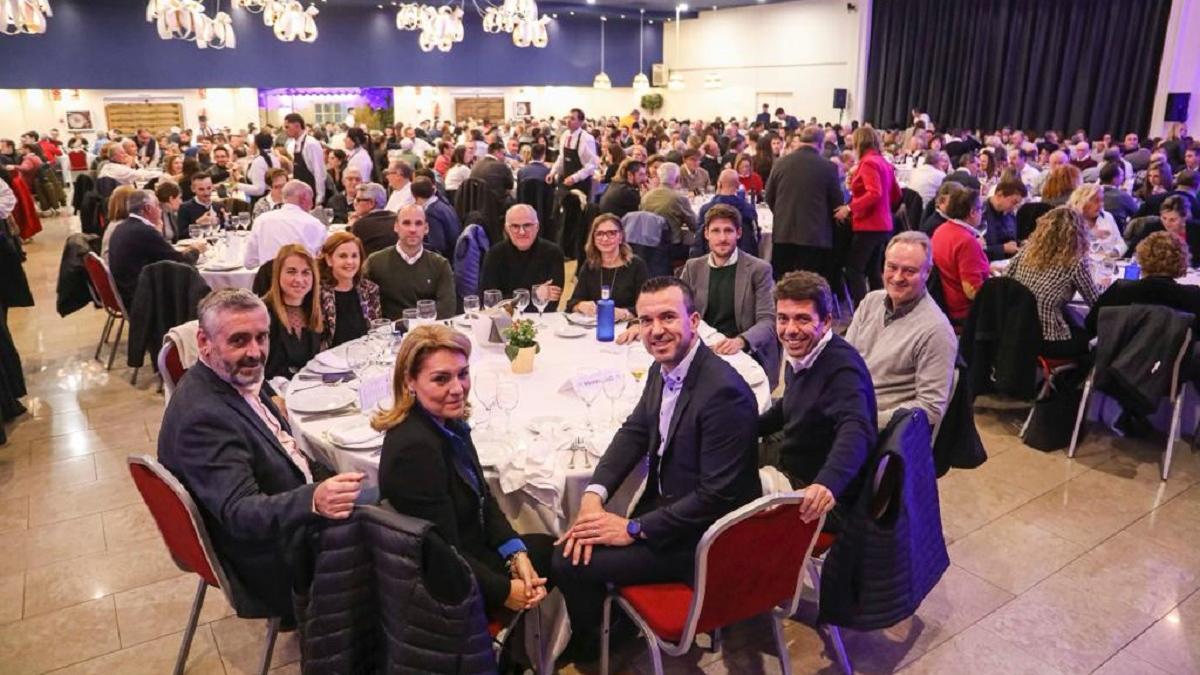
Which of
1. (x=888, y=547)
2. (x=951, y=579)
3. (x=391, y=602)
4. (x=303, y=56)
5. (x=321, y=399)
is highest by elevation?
(x=303, y=56)

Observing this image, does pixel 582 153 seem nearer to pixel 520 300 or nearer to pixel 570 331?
pixel 520 300

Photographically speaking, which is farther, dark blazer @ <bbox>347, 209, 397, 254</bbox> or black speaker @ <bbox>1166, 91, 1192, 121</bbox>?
black speaker @ <bbox>1166, 91, 1192, 121</bbox>

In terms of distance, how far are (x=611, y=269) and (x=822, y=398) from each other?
1.87 m

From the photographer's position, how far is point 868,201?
5.85 m

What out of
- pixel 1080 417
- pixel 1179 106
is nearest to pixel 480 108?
pixel 1179 106

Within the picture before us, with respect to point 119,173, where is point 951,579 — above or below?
below

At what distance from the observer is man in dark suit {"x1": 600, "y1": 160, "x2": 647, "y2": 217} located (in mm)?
6531

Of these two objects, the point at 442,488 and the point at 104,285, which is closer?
the point at 442,488

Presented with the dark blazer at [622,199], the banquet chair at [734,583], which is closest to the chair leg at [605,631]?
the banquet chair at [734,583]

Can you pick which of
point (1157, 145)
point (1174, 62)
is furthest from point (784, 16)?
point (1157, 145)

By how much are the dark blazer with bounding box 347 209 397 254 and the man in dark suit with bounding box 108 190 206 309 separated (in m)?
1.12

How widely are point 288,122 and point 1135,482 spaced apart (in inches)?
309

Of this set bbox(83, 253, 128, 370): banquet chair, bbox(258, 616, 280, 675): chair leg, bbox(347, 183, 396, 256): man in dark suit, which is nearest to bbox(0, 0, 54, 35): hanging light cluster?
bbox(83, 253, 128, 370): banquet chair

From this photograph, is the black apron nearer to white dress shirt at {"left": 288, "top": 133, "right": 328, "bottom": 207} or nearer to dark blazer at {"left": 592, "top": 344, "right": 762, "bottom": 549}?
white dress shirt at {"left": 288, "top": 133, "right": 328, "bottom": 207}
